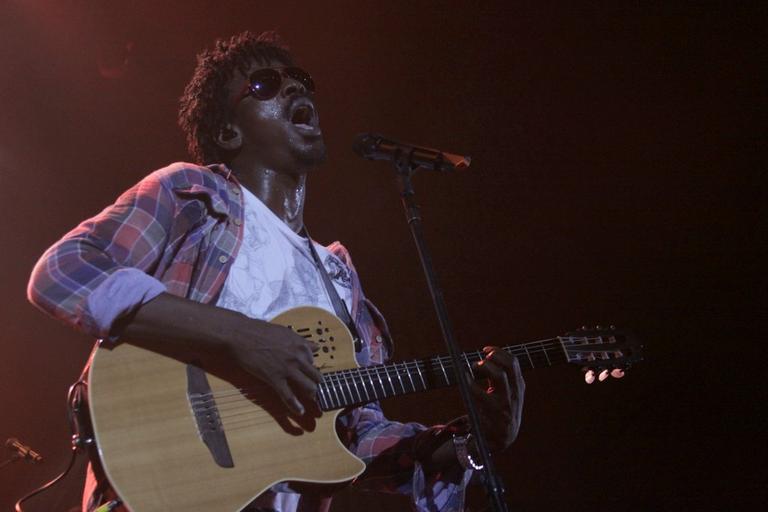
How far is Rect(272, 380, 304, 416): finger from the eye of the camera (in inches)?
87.7

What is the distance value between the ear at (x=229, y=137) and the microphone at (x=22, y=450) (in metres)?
3.13

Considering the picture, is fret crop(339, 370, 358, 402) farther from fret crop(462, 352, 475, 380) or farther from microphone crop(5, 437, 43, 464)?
microphone crop(5, 437, 43, 464)

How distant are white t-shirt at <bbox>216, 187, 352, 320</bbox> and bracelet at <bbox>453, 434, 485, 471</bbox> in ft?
2.62

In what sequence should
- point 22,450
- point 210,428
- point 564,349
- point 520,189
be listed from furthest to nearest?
point 520,189, point 22,450, point 564,349, point 210,428

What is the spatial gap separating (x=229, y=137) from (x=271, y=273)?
3.26 ft

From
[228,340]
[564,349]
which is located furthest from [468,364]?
[228,340]

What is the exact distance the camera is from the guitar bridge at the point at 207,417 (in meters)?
2.16

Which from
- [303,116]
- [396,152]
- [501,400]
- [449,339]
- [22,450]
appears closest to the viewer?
[449,339]

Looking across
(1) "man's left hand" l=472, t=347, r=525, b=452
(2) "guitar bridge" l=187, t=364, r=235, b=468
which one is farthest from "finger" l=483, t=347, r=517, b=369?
(2) "guitar bridge" l=187, t=364, r=235, b=468

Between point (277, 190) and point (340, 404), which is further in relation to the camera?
point (277, 190)

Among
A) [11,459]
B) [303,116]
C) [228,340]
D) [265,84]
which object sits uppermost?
[265,84]

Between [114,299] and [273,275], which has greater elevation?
[273,275]

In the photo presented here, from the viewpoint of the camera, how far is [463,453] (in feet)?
8.82

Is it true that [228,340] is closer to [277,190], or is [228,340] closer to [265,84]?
[277,190]
